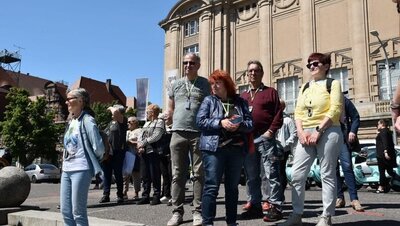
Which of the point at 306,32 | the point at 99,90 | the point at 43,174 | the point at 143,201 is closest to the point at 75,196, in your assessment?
the point at 143,201

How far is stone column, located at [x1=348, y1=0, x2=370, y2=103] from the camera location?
33062mm

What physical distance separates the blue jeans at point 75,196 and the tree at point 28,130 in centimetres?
4816

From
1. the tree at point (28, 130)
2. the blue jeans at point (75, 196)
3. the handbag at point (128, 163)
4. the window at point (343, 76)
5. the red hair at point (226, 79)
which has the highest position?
the window at point (343, 76)

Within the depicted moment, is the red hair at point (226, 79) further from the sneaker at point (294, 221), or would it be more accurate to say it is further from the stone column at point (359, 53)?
the stone column at point (359, 53)

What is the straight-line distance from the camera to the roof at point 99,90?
79.1 m

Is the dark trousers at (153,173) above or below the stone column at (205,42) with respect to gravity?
below

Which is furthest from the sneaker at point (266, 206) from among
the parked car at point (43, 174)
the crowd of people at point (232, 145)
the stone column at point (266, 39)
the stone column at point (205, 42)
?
the stone column at point (205, 42)

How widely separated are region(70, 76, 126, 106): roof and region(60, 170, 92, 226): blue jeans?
244 ft

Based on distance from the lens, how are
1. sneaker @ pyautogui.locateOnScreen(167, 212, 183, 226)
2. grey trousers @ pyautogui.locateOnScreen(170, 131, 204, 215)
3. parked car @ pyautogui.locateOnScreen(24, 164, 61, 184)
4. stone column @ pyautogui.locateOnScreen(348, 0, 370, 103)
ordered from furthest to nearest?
parked car @ pyautogui.locateOnScreen(24, 164, 61, 184) → stone column @ pyautogui.locateOnScreen(348, 0, 370, 103) → grey trousers @ pyautogui.locateOnScreen(170, 131, 204, 215) → sneaker @ pyautogui.locateOnScreen(167, 212, 183, 226)

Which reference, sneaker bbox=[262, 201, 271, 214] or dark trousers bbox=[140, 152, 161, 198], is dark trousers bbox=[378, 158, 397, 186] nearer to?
dark trousers bbox=[140, 152, 161, 198]

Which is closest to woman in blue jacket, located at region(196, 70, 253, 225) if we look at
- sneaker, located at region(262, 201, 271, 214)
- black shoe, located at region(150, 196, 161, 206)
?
sneaker, located at region(262, 201, 271, 214)

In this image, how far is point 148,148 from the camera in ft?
27.3

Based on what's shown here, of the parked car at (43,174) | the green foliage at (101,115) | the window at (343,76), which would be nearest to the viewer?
the window at (343,76)

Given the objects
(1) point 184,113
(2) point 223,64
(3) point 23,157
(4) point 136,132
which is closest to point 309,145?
(1) point 184,113
